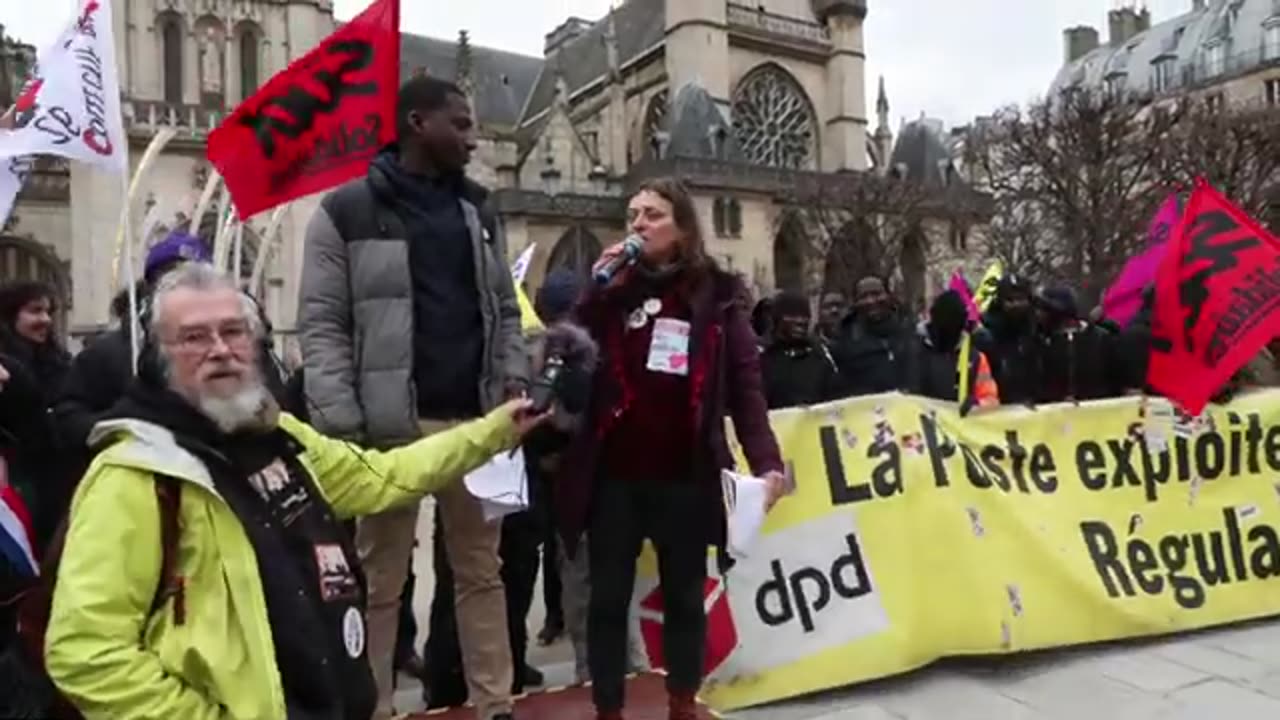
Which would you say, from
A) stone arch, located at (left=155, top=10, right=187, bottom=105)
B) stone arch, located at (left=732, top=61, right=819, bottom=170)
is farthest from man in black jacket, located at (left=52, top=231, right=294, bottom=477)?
stone arch, located at (left=732, top=61, right=819, bottom=170)

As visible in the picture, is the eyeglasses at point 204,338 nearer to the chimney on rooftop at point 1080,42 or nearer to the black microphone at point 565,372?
the black microphone at point 565,372

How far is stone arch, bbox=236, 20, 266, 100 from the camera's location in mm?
41500

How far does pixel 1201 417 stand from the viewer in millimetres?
6137

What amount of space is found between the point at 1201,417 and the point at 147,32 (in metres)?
41.1

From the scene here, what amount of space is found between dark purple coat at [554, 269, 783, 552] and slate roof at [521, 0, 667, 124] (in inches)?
1970

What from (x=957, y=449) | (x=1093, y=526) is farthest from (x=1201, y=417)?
(x=957, y=449)

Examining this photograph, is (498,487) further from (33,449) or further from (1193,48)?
(1193,48)

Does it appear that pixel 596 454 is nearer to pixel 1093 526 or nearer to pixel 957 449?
pixel 957 449

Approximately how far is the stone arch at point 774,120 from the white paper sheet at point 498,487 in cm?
4729

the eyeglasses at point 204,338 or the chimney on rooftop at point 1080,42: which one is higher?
the chimney on rooftop at point 1080,42

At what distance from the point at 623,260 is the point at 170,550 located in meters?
2.12

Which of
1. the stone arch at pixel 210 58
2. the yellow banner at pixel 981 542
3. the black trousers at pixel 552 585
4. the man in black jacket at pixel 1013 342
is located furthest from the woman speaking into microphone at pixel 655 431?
the stone arch at pixel 210 58

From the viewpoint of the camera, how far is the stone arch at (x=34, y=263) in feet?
120

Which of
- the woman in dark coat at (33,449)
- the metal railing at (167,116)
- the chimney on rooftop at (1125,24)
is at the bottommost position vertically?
the woman in dark coat at (33,449)
